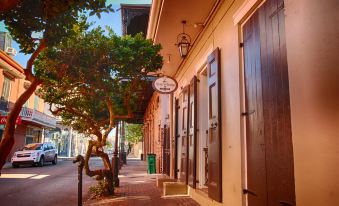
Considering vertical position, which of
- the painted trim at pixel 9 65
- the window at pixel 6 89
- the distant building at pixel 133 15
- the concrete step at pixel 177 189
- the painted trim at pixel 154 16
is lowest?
the concrete step at pixel 177 189

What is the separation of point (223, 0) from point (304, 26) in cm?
315

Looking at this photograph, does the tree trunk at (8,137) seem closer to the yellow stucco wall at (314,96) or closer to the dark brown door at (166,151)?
the yellow stucco wall at (314,96)

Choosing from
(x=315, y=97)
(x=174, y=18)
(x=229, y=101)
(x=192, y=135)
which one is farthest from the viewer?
(x=192, y=135)

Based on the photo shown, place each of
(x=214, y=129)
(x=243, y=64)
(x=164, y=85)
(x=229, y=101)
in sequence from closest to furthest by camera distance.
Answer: (x=243, y=64) → (x=229, y=101) → (x=214, y=129) → (x=164, y=85)

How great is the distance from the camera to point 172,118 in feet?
37.5

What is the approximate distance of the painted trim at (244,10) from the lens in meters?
4.32

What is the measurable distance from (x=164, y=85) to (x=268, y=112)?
5.50m

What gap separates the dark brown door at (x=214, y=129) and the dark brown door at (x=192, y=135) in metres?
1.46

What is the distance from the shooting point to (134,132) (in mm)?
49344

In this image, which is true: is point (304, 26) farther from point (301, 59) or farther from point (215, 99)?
point (215, 99)

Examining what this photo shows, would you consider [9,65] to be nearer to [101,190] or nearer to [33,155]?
[33,155]

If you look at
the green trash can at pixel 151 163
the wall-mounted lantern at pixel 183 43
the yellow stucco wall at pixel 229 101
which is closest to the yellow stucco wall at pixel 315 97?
the yellow stucco wall at pixel 229 101

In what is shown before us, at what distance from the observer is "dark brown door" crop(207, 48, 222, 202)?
17.9ft

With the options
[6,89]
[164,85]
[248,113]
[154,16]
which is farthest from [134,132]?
[248,113]
